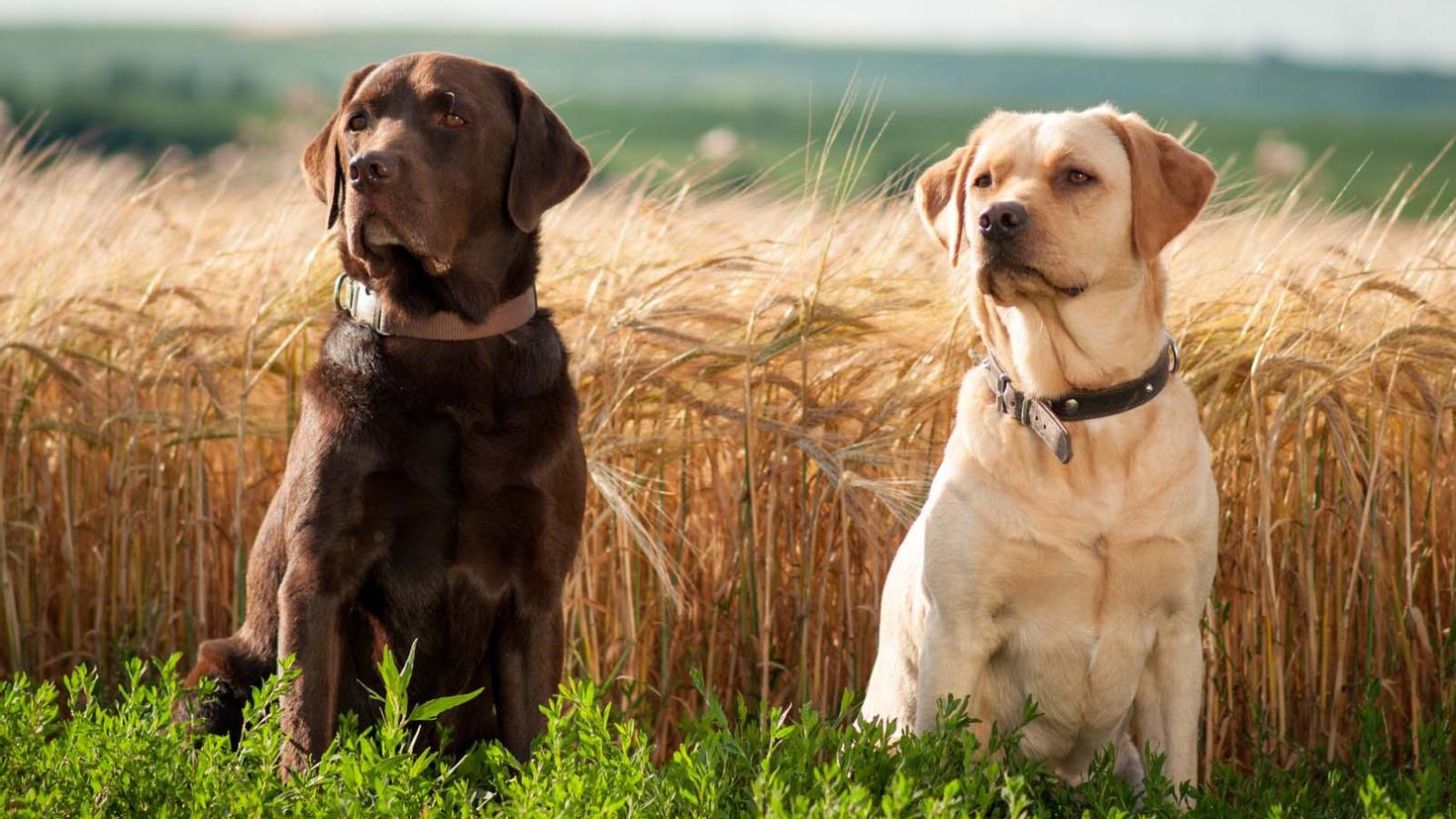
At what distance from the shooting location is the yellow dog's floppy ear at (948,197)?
3.64 m

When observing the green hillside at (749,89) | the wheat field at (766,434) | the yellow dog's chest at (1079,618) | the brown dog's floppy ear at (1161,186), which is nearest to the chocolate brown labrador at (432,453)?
the wheat field at (766,434)

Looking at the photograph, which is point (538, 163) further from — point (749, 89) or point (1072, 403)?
point (749, 89)

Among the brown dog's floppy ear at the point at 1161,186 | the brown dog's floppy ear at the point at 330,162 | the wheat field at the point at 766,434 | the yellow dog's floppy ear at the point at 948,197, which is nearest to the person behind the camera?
the brown dog's floppy ear at the point at 1161,186

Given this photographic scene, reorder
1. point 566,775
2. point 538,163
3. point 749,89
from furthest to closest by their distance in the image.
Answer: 1. point 749,89
2. point 538,163
3. point 566,775

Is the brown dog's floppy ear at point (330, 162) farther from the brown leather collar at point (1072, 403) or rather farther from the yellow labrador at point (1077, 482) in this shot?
the brown leather collar at point (1072, 403)

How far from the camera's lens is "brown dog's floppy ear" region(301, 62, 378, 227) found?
12.4 ft

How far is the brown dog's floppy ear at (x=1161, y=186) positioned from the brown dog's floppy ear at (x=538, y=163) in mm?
1257

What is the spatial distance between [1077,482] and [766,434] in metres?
1.31

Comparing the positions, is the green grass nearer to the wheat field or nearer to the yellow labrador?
the yellow labrador

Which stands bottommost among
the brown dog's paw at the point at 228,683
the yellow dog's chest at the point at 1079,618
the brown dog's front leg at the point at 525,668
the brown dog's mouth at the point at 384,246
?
the brown dog's paw at the point at 228,683

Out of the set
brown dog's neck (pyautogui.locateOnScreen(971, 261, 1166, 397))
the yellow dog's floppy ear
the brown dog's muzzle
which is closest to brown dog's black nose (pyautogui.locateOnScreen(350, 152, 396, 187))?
the brown dog's muzzle

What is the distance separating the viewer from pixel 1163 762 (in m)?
3.36

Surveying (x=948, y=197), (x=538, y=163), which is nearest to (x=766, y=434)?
(x=948, y=197)

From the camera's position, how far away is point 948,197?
369 cm
